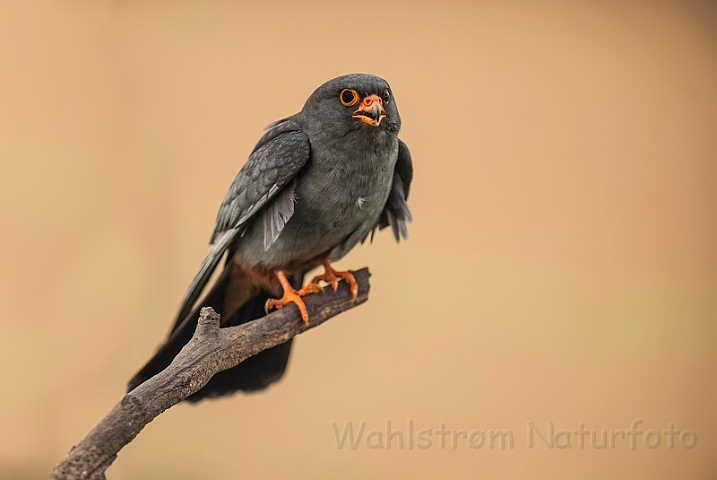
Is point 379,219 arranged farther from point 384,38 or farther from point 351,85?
point 384,38

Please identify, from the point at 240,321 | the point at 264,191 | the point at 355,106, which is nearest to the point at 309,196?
the point at 264,191

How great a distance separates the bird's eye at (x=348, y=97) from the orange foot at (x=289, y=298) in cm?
→ 70

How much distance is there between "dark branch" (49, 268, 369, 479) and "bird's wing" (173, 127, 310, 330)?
1.06 feet

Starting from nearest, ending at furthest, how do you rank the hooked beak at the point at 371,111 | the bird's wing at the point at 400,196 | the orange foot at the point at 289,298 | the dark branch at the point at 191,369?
1. the dark branch at the point at 191,369
2. the hooked beak at the point at 371,111
3. the orange foot at the point at 289,298
4. the bird's wing at the point at 400,196

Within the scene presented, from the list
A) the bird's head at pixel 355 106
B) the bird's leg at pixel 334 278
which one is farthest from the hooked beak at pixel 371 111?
the bird's leg at pixel 334 278

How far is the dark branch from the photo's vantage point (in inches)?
54.0

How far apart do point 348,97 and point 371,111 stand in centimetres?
14

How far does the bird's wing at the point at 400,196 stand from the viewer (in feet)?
7.92

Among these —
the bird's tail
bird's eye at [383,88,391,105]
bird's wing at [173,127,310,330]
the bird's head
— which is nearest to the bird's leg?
the bird's tail

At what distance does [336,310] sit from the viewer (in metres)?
2.44

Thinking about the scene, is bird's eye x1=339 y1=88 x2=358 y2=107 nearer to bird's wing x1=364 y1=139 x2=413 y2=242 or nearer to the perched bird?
the perched bird

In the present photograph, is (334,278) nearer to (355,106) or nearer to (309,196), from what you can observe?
(309,196)

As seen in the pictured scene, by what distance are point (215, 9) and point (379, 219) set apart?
176cm

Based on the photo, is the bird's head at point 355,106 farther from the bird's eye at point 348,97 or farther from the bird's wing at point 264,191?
the bird's wing at point 264,191
